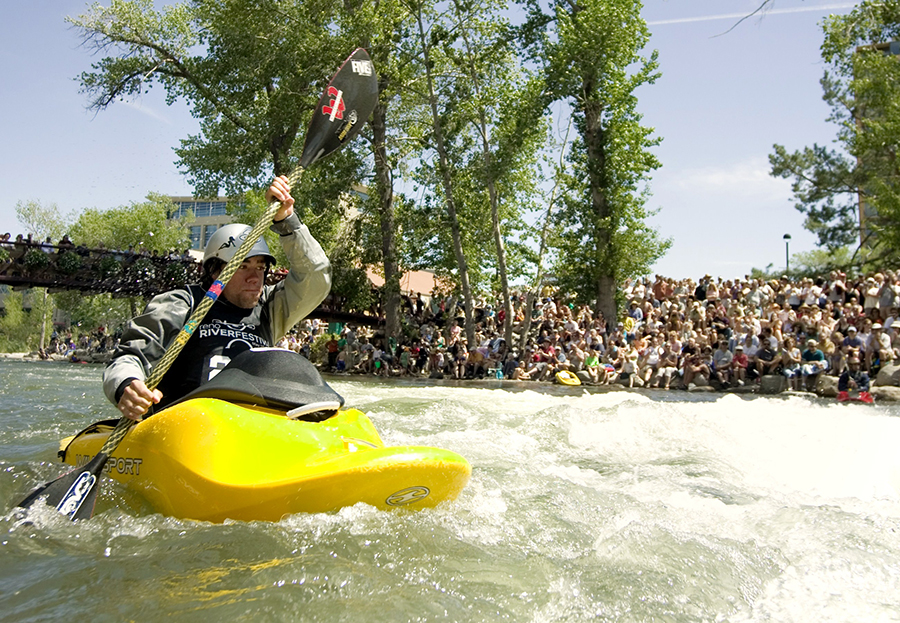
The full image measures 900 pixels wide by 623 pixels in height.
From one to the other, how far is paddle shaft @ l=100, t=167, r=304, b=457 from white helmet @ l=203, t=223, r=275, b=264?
76 mm

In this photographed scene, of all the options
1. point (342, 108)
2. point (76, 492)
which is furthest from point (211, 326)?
point (342, 108)

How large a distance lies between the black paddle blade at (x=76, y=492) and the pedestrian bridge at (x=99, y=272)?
20.9 meters

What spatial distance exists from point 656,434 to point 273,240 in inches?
967

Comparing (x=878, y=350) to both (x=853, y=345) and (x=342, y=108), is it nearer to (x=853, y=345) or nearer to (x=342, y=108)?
(x=853, y=345)

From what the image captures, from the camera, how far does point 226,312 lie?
3826mm

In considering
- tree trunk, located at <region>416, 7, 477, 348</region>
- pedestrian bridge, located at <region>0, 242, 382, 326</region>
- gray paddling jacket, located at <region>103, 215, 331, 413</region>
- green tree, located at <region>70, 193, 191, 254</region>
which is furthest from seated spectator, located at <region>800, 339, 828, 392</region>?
green tree, located at <region>70, 193, 191, 254</region>

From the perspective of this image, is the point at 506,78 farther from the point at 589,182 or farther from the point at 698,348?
the point at 698,348

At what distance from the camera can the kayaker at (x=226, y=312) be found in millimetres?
3547

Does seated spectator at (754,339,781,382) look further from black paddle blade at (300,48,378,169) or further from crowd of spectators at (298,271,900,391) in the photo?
black paddle blade at (300,48,378,169)

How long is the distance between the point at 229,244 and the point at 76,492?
1.33 meters

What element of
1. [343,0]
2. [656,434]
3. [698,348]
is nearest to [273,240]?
[343,0]

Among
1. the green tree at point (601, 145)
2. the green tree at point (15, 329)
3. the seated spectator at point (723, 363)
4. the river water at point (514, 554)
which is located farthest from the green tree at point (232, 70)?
the green tree at point (15, 329)

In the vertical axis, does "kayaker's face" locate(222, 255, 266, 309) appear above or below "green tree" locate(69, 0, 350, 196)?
below

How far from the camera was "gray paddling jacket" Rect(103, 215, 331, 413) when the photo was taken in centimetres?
350
